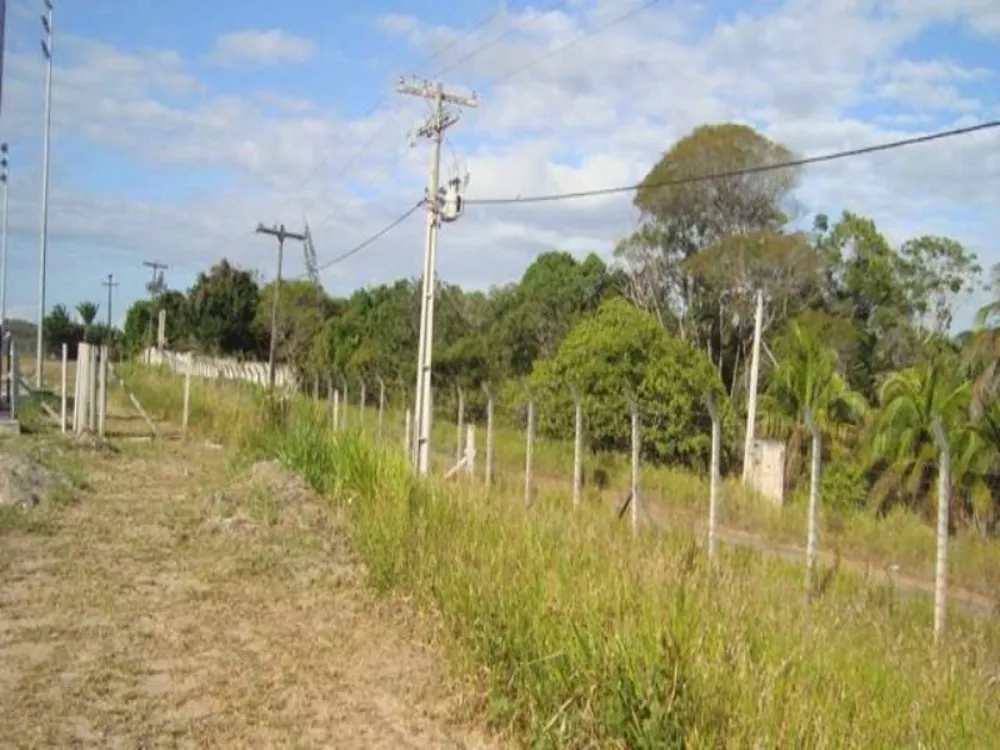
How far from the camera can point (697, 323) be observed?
35.9 meters

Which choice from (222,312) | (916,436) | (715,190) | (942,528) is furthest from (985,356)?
(222,312)

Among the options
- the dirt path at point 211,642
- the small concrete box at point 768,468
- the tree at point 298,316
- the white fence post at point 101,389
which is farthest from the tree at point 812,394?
the tree at point 298,316

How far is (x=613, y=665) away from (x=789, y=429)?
18.7m

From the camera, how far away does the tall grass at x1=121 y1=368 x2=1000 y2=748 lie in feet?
13.0

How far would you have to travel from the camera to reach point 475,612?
5848 millimetres

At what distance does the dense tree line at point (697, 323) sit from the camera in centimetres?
2258

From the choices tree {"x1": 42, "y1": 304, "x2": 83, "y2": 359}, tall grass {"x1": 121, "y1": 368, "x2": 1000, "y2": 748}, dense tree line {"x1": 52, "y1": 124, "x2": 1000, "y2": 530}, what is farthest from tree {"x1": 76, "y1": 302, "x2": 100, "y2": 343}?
tall grass {"x1": 121, "y1": 368, "x2": 1000, "y2": 748}

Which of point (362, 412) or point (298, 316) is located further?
point (298, 316)

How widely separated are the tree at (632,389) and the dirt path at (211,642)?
12452 millimetres

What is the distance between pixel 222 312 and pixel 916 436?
1778 inches

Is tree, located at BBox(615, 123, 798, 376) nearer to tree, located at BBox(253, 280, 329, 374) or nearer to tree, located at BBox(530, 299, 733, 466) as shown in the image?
tree, located at BBox(530, 299, 733, 466)

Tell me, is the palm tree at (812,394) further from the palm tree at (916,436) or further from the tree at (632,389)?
the palm tree at (916,436)

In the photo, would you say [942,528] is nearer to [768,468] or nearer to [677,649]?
[677,649]

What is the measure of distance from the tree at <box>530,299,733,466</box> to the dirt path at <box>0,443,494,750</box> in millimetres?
12452
